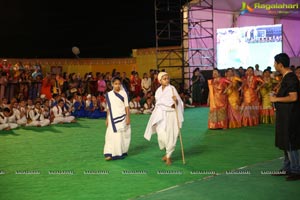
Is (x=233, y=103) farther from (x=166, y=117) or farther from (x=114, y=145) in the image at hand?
(x=114, y=145)

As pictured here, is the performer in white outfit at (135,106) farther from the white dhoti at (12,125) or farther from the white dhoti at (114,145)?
the white dhoti at (114,145)

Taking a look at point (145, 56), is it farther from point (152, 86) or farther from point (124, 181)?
point (124, 181)

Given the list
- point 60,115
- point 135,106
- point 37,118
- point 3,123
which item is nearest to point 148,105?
point 135,106

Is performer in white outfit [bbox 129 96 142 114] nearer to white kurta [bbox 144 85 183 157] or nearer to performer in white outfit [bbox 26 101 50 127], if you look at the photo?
performer in white outfit [bbox 26 101 50 127]

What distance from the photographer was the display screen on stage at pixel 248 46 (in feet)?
63.2

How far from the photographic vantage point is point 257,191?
223 inches

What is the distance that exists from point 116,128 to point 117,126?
0.04 metres

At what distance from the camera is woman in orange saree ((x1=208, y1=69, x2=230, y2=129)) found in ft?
38.7

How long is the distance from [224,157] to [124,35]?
765 inches

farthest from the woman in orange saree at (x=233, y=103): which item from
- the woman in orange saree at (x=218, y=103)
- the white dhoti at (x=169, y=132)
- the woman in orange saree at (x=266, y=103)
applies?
the white dhoti at (x=169, y=132)

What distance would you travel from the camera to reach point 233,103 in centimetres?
1206

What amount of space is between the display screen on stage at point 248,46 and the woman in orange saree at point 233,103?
299 inches

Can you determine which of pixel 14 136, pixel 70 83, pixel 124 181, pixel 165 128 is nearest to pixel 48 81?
pixel 70 83

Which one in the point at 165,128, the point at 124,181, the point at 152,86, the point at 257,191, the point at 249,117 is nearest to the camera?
the point at 257,191
